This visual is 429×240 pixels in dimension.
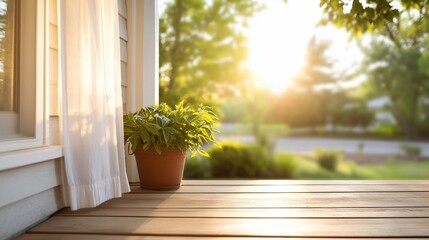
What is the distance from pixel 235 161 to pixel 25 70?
4898 millimetres

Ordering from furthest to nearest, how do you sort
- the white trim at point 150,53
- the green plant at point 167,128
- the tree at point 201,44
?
the tree at point 201,44 → the white trim at point 150,53 → the green plant at point 167,128

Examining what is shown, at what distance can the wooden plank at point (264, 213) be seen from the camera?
5.23 feet

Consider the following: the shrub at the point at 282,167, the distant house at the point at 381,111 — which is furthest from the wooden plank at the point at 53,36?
the distant house at the point at 381,111

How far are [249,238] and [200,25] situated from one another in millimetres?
5510

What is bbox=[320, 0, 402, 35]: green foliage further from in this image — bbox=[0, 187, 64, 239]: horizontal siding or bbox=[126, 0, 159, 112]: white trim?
bbox=[0, 187, 64, 239]: horizontal siding

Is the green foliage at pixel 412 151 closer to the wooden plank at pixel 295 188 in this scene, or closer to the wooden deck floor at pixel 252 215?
the wooden plank at pixel 295 188

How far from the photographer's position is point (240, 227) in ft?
4.66

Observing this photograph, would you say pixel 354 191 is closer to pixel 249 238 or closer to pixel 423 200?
pixel 423 200

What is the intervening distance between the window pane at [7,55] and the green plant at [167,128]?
712mm

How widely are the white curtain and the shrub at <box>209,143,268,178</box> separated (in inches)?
173

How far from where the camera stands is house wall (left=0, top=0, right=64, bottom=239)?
4.14ft

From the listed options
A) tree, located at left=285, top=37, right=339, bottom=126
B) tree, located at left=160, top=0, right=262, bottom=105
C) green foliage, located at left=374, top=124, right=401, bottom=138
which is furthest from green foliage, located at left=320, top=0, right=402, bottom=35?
tree, located at left=285, top=37, right=339, bottom=126

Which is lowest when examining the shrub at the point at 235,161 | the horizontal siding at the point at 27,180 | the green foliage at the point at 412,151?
the green foliage at the point at 412,151

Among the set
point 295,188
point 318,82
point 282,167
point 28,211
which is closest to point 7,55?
point 28,211
